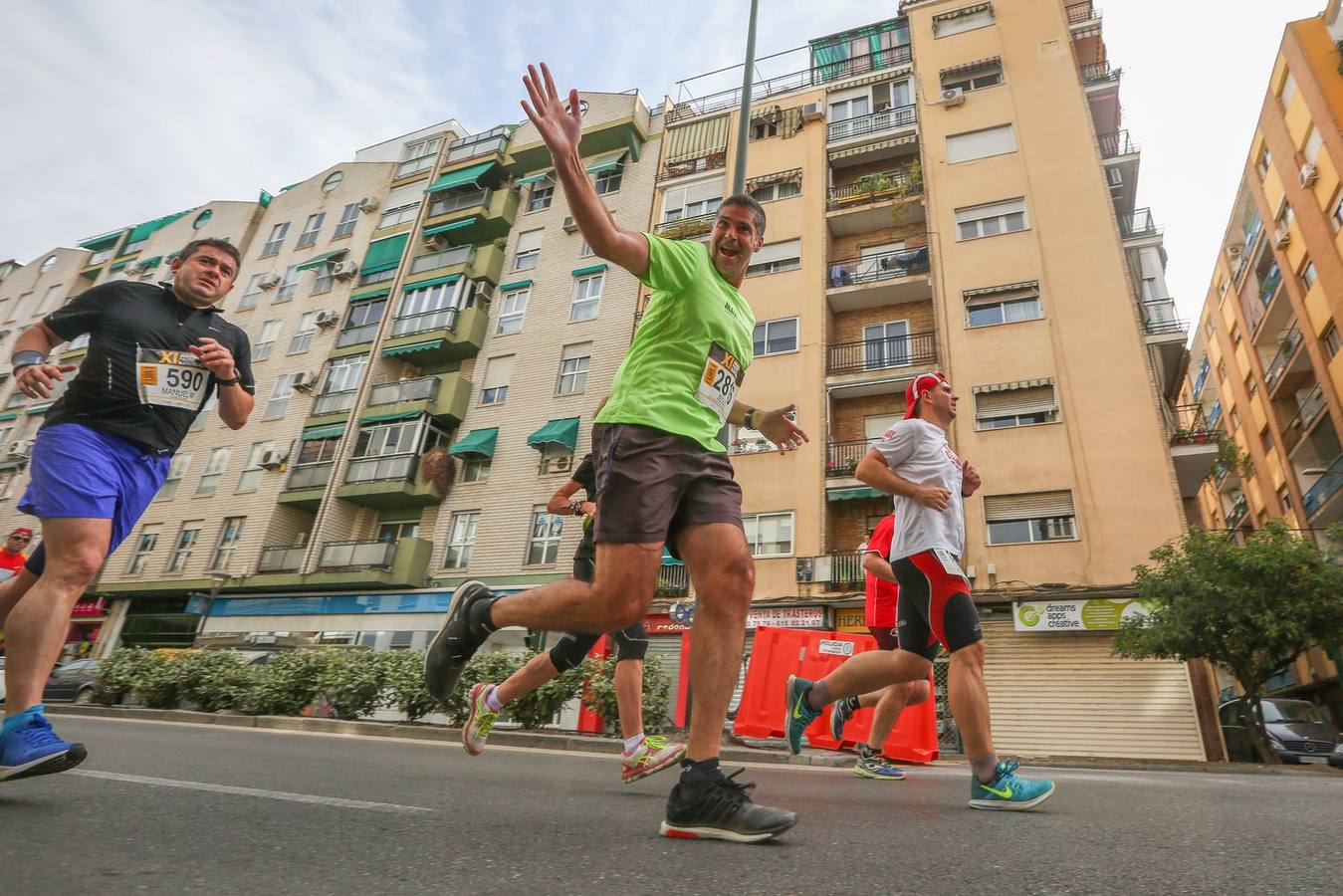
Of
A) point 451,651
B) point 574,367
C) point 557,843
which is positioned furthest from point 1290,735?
point 574,367

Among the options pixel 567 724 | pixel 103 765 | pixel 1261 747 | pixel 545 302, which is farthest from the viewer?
pixel 545 302

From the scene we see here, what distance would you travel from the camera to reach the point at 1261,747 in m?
13.2

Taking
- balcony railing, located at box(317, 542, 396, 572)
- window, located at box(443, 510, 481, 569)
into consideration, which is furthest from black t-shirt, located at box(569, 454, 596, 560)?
balcony railing, located at box(317, 542, 396, 572)

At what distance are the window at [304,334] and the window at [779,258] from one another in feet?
59.1

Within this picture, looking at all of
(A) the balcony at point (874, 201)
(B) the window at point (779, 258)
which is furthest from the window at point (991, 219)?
(B) the window at point (779, 258)

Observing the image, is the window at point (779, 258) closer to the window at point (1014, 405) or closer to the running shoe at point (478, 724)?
the window at point (1014, 405)

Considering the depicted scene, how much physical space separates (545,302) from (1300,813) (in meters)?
25.3

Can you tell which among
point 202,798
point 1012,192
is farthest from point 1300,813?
point 1012,192

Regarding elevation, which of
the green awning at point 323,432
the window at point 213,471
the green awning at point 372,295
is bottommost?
the window at point 213,471

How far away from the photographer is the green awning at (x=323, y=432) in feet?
86.4

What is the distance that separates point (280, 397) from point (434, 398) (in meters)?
8.11

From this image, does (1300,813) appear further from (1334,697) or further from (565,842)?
(1334,697)

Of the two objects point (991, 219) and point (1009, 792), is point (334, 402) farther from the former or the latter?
point (1009, 792)

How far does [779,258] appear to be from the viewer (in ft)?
77.9
